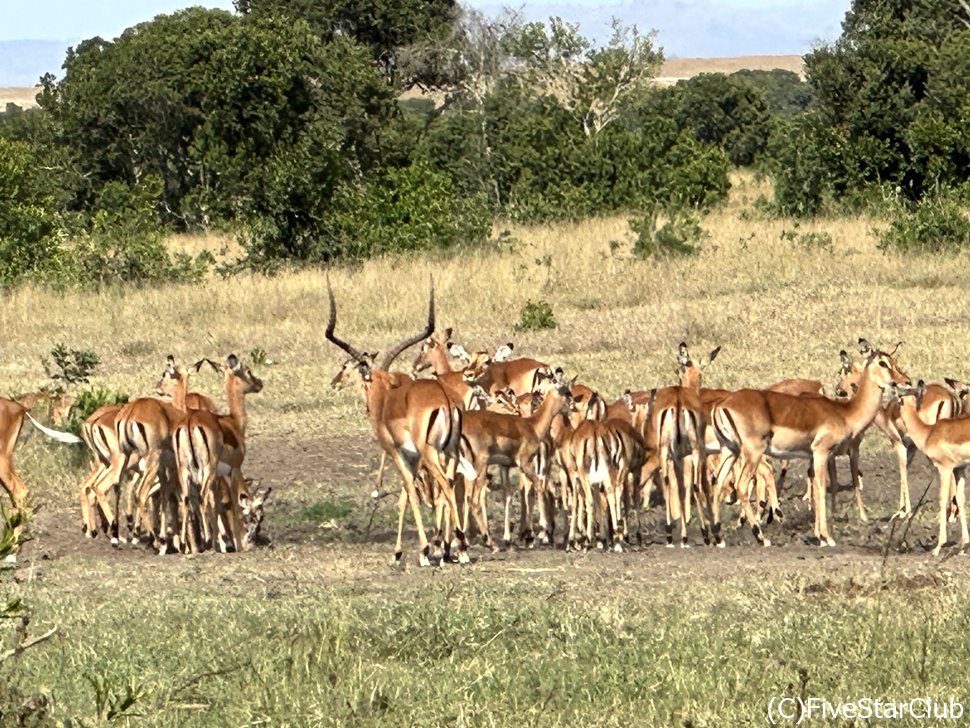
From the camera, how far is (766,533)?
10.3 m

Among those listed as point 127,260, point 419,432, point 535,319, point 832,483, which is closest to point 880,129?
point 535,319

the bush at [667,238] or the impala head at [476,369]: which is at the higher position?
the bush at [667,238]

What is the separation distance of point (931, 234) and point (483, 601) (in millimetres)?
14145

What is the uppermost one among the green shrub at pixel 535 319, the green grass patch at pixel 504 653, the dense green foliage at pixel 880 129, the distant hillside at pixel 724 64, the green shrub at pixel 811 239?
the distant hillside at pixel 724 64

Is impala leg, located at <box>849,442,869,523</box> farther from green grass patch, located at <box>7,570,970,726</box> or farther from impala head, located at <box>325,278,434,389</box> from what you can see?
green grass patch, located at <box>7,570,970,726</box>

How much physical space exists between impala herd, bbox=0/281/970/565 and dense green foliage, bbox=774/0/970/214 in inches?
556

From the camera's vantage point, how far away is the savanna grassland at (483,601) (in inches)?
231

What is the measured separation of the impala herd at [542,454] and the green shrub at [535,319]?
6.80 m

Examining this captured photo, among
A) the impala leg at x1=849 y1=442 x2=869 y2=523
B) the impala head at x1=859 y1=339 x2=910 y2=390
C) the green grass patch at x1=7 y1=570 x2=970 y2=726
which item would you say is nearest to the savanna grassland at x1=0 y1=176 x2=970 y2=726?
the green grass patch at x1=7 y1=570 x2=970 y2=726

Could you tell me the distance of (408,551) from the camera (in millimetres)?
9484

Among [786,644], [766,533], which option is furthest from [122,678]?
[766,533]

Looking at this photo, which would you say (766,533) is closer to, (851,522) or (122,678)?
(851,522)

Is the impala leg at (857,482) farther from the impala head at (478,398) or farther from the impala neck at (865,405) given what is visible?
the impala head at (478,398)

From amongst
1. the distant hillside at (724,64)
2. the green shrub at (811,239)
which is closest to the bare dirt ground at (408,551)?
the green shrub at (811,239)
